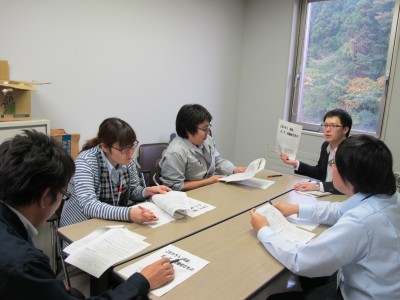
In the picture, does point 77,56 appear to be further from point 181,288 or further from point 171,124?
point 181,288

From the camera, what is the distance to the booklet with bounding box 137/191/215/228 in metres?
1.68

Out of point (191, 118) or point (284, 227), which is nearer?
point (284, 227)

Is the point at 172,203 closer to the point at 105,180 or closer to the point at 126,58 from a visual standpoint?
the point at 105,180

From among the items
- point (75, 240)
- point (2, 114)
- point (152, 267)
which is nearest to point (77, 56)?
point (2, 114)

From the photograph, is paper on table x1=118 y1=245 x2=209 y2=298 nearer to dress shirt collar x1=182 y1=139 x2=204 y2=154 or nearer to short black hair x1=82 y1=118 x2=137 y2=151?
short black hair x1=82 y1=118 x2=137 y2=151

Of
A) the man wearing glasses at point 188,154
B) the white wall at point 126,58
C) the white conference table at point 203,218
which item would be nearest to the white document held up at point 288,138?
the white conference table at point 203,218

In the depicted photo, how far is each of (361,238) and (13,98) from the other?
227 cm

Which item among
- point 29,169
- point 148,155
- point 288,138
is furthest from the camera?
point 148,155

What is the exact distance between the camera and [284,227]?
1593mm

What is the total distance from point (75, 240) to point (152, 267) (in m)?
0.46

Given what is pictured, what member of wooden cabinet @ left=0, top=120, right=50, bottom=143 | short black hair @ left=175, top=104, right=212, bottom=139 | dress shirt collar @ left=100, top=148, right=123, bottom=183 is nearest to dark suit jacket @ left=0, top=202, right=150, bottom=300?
dress shirt collar @ left=100, top=148, right=123, bottom=183

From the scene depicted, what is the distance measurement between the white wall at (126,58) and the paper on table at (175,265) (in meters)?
1.86

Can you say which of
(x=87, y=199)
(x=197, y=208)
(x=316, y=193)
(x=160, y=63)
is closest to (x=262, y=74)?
(x=160, y=63)

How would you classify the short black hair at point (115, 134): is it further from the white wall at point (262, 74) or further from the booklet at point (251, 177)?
the white wall at point (262, 74)
